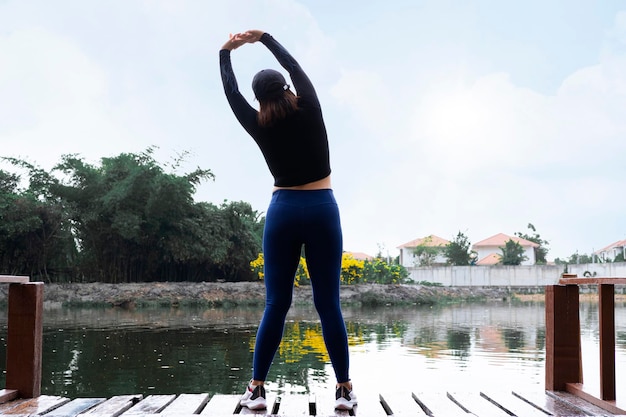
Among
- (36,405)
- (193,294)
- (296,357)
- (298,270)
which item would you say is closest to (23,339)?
(36,405)

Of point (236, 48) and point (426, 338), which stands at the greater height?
point (236, 48)

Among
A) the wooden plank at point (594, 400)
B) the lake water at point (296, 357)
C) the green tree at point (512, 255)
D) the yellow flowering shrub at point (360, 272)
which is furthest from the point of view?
the green tree at point (512, 255)

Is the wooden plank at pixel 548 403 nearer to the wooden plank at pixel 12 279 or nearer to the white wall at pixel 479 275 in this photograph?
the wooden plank at pixel 12 279

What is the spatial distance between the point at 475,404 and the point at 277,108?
1164 millimetres

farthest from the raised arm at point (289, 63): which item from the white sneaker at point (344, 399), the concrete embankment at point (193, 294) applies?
the concrete embankment at point (193, 294)

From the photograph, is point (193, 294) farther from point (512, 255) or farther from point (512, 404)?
point (512, 255)

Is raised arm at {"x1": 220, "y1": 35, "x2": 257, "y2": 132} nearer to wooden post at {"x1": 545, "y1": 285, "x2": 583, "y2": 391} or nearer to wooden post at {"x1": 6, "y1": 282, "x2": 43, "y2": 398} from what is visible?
wooden post at {"x1": 6, "y1": 282, "x2": 43, "y2": 398}

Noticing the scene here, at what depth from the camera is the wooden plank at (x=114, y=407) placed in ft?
6.63

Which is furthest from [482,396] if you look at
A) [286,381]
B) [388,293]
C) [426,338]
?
[388,293]

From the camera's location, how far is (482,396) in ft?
7.68

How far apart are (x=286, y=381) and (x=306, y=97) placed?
2.98 meters

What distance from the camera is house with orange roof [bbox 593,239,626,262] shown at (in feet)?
138

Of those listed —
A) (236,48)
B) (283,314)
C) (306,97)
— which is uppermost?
(236,48)

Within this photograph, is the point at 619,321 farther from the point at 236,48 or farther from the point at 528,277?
the point at 528,277
